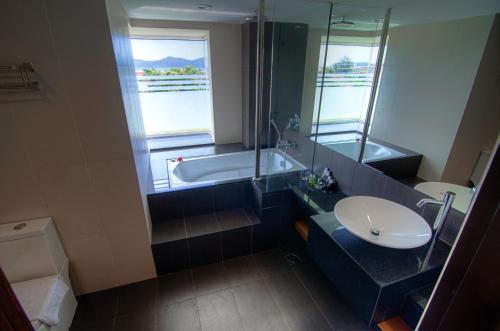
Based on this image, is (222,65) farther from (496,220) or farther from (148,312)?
(496,220)

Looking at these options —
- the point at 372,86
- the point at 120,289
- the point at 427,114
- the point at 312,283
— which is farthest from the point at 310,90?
the point at 120,289

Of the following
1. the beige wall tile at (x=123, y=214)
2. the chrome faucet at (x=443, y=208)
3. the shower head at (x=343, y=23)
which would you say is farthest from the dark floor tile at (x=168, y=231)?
the shower head at (x=343, y=23)

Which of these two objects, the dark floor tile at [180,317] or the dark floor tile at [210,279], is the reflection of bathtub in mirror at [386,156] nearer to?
the dark floor tile at [210,279]

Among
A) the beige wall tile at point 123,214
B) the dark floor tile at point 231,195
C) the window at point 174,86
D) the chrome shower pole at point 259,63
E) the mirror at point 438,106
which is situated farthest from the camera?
the window at point 174,86

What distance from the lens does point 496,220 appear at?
1.30 feet

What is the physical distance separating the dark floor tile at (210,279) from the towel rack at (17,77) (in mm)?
1805

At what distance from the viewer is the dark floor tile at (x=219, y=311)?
174 cm

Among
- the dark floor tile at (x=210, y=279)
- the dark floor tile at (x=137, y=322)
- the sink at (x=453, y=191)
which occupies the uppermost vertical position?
the sink at (x=453, y=191)

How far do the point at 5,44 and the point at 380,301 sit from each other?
2.40 meters

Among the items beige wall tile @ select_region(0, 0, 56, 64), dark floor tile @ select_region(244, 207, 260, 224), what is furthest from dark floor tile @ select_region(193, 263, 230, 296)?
beige wall tile @ select_region(0, 0, 56, 64)

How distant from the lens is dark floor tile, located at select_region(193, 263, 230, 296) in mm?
2028

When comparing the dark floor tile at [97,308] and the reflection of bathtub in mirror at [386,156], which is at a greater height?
the reflection of bathtub in mirror at [386,156]

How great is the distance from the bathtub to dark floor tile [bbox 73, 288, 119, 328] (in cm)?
235

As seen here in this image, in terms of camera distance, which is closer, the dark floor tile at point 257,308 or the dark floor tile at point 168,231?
the dark floor tile at point 257,308
